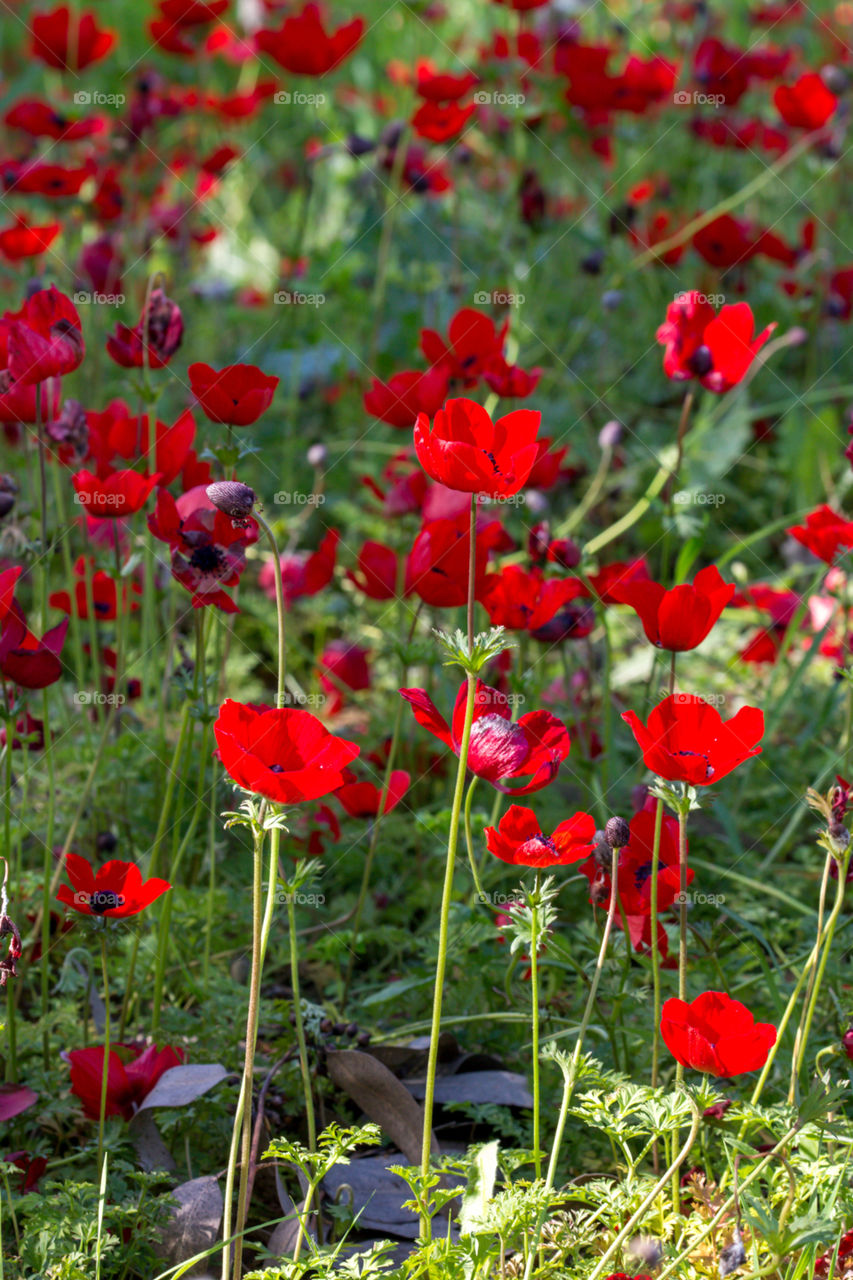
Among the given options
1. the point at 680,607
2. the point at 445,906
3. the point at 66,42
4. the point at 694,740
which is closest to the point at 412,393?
the point at 680,607

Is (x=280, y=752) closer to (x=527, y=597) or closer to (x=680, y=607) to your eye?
(x=680, y=607)

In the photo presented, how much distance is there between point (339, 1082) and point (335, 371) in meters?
2.37

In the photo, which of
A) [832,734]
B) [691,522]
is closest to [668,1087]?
[691,522]

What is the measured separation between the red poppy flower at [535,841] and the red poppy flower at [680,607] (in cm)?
20

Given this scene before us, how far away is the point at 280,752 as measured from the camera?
108cm

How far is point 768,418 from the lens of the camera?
3.30 metres

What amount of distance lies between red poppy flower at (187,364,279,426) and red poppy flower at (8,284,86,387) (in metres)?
0.16

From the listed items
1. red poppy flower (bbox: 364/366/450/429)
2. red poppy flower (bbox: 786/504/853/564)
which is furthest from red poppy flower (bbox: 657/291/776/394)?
red poppy flower (bbox: 364/366/450/429)

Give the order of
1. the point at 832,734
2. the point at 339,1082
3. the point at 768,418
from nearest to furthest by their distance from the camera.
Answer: the point at 339,1082, the point at 832,734, the point at 768,418

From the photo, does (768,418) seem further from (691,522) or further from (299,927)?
(299,927)

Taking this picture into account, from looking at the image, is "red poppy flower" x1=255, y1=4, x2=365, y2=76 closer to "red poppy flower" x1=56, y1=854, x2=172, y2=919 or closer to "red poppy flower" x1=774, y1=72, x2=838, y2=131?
"red poppy flower" x1=774, y1=72, x2=838, y2=131

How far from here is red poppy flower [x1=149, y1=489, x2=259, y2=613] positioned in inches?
52.7

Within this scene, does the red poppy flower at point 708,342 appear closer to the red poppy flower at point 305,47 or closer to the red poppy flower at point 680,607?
the red poppy flower at point 680,607

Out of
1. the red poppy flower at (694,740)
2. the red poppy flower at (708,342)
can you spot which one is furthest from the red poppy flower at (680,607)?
the red poppy flower at (708,342)
